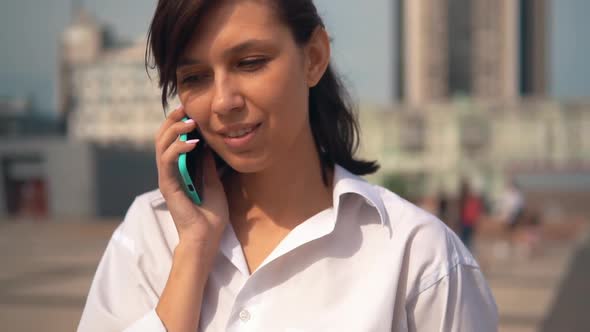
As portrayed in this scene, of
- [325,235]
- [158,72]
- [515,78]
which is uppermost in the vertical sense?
[158,72]

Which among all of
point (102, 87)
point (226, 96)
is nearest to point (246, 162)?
point (226, 96)

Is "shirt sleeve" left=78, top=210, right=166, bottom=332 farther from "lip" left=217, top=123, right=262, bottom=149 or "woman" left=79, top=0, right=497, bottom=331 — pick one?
"lip" left=217, top=123, right=262, bottom=149

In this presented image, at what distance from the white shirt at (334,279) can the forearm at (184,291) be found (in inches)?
1.3

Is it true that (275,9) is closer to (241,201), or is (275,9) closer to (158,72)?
(158,72)

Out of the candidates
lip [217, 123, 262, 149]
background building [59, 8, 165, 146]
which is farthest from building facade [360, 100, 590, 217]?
lip [217, 123, 262, 149]

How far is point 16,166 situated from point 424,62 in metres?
62.5

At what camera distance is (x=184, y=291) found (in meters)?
1.50

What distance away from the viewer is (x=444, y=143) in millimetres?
52906

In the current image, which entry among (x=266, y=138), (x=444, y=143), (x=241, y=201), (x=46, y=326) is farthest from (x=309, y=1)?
(x=444, y=143)

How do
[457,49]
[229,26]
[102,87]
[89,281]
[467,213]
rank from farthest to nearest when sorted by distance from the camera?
[457,49] < [102,87] < [467,213] < [89,281] < [229,26]

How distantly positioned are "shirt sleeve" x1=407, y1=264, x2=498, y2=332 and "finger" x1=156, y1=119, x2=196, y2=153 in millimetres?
619

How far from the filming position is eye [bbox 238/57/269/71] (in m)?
1.50

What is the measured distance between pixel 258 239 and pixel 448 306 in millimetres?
459

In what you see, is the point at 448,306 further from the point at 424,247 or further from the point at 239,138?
the point at 239,138
